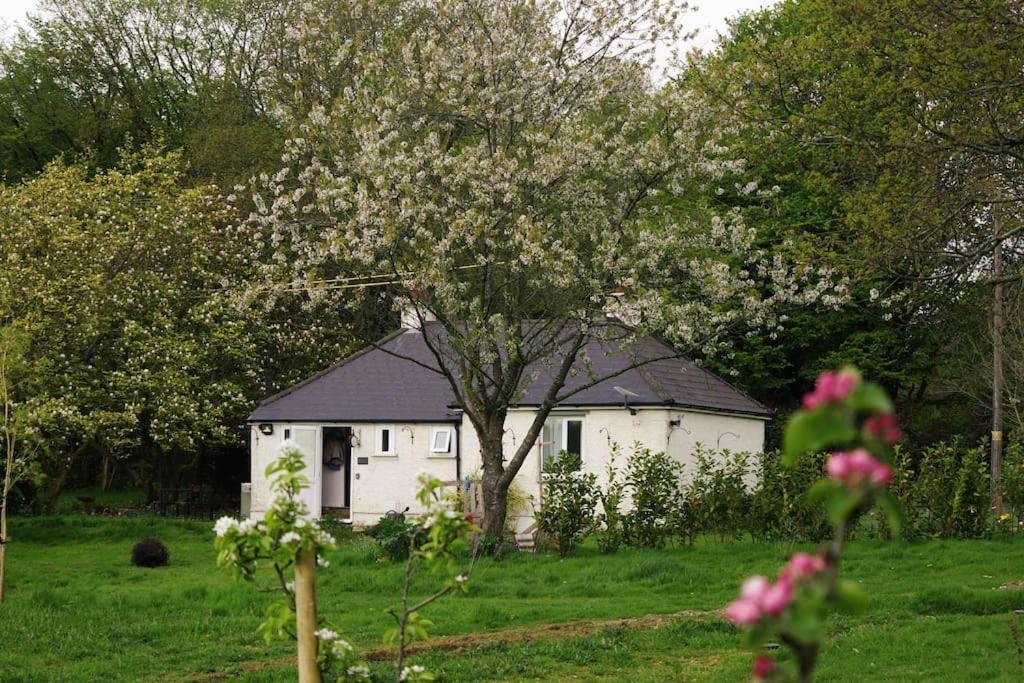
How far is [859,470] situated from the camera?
2.03 meters

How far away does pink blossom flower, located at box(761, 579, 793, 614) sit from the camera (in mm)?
1983

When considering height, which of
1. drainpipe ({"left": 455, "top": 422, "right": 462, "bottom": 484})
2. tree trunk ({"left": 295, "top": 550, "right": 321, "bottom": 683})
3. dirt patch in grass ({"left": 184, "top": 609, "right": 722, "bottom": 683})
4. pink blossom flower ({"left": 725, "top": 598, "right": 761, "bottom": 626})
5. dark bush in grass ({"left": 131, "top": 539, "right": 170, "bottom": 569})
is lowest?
dirt patch in grass ({"left": 184, "top": 609, "right": 722, "bottom": 683})

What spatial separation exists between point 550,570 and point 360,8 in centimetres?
2050

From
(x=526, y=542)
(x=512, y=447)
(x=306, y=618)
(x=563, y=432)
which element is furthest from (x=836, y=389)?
(x=512, y=447)

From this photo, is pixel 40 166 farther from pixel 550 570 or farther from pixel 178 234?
pixel 550 570

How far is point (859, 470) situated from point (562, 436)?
26.2 m

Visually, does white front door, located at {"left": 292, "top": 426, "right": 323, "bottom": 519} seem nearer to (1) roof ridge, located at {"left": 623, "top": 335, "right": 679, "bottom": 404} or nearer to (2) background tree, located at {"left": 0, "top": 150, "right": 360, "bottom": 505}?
(2) background tree, located at {"left": 0, "top": 150, "right": 360, "bottom": 505}

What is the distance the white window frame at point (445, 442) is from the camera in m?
29.3

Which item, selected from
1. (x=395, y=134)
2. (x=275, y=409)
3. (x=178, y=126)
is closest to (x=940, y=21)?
(x=395, y=134)

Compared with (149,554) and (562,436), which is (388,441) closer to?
(562,436)

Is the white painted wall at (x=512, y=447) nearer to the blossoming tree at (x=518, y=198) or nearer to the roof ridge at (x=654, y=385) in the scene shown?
the roof ridge at (x=654, y=385)

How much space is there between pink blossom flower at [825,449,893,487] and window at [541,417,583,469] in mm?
25957

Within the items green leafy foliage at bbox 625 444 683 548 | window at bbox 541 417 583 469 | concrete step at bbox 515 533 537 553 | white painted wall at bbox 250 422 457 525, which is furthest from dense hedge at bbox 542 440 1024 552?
white painted wall at bbox 250 422 457 525

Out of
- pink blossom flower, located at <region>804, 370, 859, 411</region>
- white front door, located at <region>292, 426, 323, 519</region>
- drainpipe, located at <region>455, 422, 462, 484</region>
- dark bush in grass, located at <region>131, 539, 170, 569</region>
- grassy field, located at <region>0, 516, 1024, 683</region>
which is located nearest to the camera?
pink blossom flower, located at <region>804, 370, 859, 411</region>
